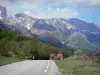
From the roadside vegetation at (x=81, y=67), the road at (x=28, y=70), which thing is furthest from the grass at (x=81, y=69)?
the road at (x=28, y=70)

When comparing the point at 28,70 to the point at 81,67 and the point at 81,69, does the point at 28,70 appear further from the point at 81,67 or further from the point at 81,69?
the point at 81,67

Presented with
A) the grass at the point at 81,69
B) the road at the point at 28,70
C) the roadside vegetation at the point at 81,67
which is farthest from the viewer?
the roadside vegetation at the point at 81,67

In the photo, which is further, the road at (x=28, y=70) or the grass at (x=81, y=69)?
the grass at (x=81, y=69)

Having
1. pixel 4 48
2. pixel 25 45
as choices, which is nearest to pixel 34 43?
pixel 25 45

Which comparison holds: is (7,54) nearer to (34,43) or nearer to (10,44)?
(10,44)

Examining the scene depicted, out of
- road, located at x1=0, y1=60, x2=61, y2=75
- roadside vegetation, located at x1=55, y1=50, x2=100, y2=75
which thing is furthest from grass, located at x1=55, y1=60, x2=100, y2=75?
road, located at x1=0, y1=60, x2=61, y2=75

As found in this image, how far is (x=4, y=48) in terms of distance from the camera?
11150cm

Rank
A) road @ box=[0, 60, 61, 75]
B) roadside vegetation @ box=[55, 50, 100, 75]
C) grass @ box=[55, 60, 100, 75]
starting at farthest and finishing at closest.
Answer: roadside vegetation @ box=[55, 50, 100, 75]
grass @ box=[55, 60, 100, 75]
road @ box=[0, 60, 61, 75]

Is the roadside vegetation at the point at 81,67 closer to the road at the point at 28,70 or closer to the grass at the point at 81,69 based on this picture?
the grass at the point at 81,69

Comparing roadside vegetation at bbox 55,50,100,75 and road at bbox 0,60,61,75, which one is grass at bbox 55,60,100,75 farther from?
road at bbox 0,60,61,75

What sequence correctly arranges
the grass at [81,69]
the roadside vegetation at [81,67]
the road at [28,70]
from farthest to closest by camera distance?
the roadside vegetation at [81,67] < the grass at [81,69] < the road at [28,70]

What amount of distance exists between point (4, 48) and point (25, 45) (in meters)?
32.2

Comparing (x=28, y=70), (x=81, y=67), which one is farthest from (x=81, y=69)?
(x=28, y=70)

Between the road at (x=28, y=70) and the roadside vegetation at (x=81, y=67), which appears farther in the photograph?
the roadside vegetation at (x=81, y=67)
